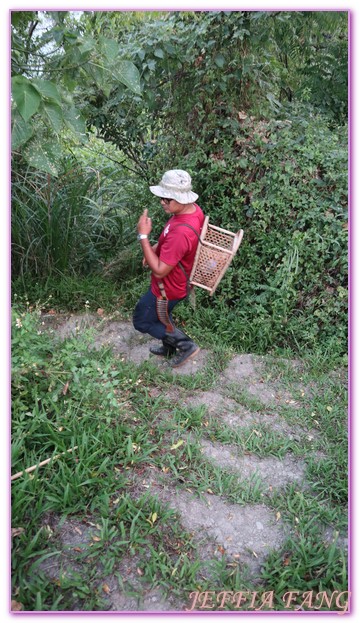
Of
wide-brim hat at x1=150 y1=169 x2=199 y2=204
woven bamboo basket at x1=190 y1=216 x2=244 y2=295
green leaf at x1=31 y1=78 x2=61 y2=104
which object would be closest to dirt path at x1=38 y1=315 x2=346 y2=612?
woven bamboo basket at x1=190 y1=216 x2=244 y2=295

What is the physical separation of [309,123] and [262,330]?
1871mm

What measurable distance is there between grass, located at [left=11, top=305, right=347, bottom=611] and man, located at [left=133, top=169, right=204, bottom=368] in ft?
1.35

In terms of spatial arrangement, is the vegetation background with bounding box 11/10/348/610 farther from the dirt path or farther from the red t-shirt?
the red t-shirt

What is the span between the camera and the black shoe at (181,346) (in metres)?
3.49

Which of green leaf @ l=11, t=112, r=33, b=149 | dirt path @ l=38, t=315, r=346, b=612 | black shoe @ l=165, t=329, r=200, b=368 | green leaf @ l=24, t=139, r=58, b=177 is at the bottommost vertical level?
dirt path @ l=38, t=315, r=346, b=612

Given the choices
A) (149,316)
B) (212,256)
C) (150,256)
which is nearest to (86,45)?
(150,256)

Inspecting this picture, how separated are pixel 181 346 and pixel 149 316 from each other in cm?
33

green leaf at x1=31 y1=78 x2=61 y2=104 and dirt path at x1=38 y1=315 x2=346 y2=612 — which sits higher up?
green leaf at x1=31 y1=78 x2=61 y2=104

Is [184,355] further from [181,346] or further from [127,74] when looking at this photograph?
[127,74]

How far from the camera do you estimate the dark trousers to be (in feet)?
11.0

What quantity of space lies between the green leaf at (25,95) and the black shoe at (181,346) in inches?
77.7

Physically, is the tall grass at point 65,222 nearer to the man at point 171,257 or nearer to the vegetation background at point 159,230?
→ the vegetation background at point 159,230

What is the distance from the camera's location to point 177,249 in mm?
2926

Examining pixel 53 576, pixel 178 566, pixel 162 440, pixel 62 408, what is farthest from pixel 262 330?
pixel 53 576
